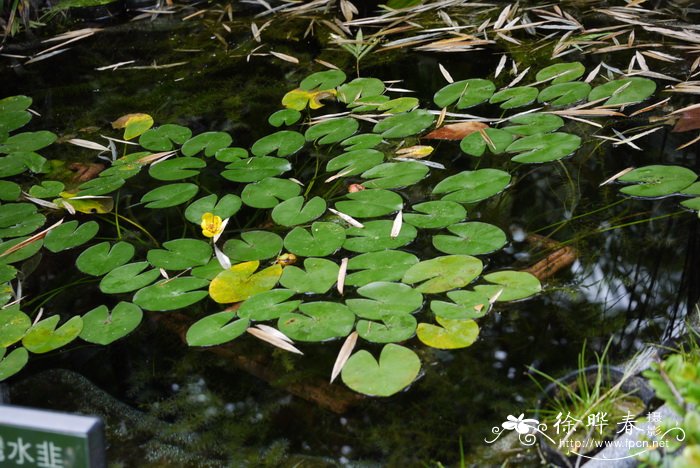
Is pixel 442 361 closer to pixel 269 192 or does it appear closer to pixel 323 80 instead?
pixel 269 192

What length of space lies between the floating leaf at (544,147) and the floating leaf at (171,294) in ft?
3.05

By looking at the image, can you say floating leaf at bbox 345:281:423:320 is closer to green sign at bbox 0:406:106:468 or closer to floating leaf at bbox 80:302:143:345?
floating leaf at bbox 80:302:143:345

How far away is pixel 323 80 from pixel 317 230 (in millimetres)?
914

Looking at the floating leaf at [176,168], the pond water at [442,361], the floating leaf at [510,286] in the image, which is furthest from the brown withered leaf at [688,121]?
the floating leaf at [176,168]

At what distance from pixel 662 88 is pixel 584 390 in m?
1.37

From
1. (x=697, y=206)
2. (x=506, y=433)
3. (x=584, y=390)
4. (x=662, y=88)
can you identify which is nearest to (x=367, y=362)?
(x=506, y=433)

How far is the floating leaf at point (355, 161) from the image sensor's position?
206 centimetres

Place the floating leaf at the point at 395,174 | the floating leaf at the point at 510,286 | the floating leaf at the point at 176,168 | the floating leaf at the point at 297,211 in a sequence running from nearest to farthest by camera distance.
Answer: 1. the floating leaf at the point at 510,286
2. the floating leaf at the point at 297,211
3. the floating leaf at the point at 395,174
4. the floating leaf at the point at 176,168

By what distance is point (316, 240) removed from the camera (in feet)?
5.89

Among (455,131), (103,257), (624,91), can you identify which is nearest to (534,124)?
(455,131)

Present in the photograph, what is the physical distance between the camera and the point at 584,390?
1381 millimetres

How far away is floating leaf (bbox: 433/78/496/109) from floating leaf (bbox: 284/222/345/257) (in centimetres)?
75

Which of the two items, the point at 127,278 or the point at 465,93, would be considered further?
the point at 465,93

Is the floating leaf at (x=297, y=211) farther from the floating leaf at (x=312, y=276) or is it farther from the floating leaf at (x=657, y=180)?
the floating leaf at (x=657, y=180)
